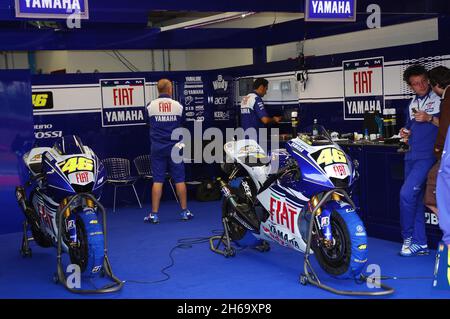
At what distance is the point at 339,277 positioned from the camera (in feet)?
16.3

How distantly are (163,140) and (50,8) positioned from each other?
2546mm

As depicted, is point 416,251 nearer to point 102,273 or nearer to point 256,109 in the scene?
point 102,273

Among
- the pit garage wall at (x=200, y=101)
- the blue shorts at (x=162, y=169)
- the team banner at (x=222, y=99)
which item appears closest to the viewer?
the blue shorts at (x=162, y=169)

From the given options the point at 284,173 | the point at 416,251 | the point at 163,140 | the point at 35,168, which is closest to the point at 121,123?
the point at 163,140

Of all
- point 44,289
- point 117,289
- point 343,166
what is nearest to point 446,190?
point 343,166

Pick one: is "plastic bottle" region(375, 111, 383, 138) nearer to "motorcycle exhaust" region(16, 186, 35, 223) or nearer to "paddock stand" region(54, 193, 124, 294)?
"paddock stand" region(54, 193, 124, 294)

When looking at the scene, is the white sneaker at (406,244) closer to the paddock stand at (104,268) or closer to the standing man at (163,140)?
the paddock stand at (104,268)

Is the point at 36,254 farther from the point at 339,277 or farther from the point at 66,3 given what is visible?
the point at 339,277

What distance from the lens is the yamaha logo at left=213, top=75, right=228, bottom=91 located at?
10141mm

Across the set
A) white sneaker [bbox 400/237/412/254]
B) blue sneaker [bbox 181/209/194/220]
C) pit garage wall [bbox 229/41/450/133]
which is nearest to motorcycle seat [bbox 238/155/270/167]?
white sneaker [bbox 400/237/412/254]

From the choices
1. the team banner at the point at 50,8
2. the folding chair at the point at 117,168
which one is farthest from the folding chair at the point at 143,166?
the team banner at the point at 50,8

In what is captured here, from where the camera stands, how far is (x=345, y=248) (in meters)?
4.87

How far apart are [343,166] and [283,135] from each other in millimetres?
4154

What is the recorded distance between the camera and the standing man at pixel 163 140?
7.98 metres
